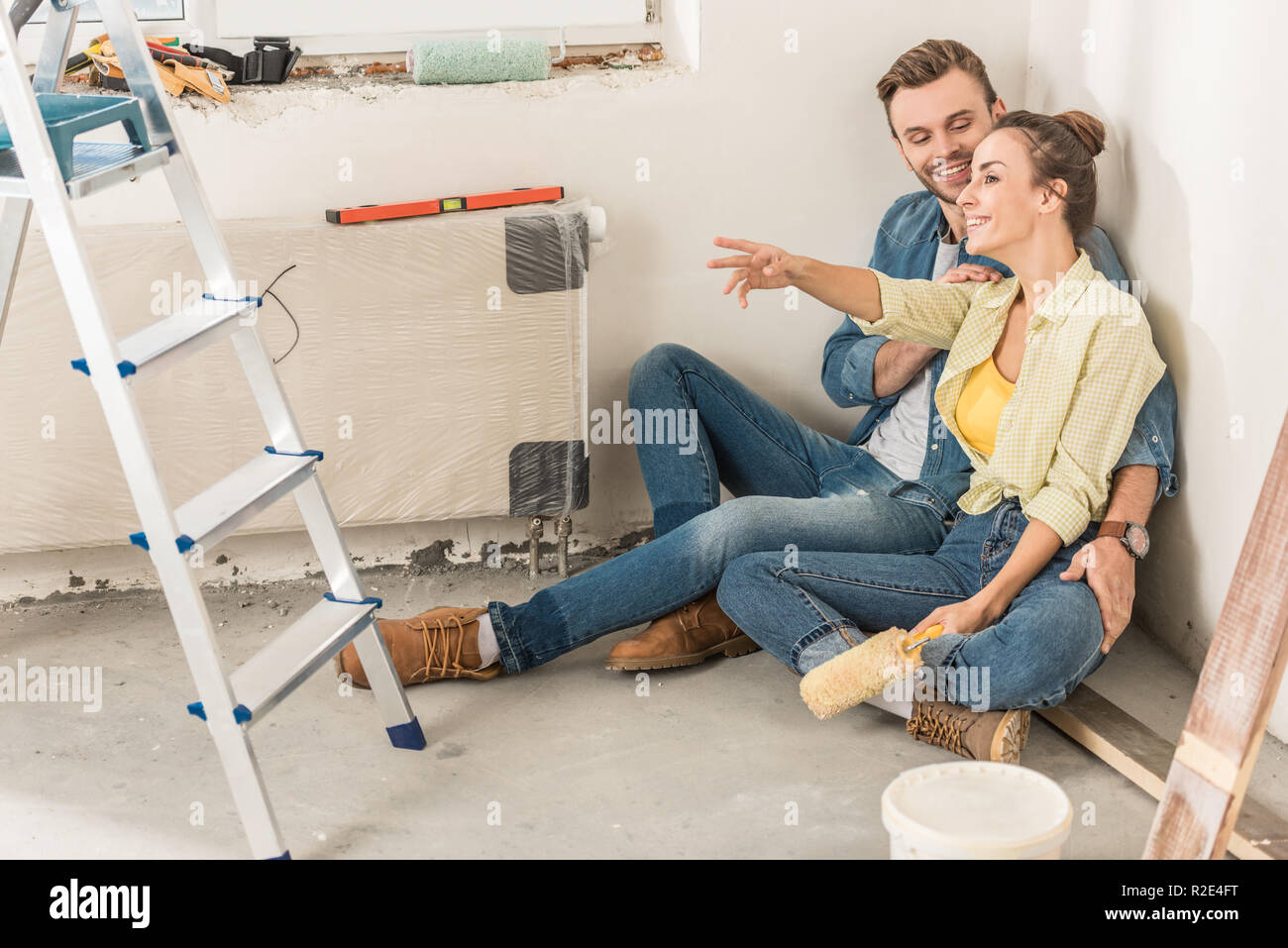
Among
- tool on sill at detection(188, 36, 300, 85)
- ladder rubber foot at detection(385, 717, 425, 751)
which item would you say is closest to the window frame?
tool on sill at detection(188, 36, 300, 85)

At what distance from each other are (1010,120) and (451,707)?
4.09ft

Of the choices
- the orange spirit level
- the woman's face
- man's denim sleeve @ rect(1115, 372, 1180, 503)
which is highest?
the woman's face

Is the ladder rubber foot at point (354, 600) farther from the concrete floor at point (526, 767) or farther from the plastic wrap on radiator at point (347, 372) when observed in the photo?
the plastic wrap on radiator at point (347, 372)

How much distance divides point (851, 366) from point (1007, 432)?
0.46 meters

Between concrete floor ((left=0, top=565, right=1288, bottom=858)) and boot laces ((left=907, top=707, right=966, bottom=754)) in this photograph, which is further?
boot laces ((left=907, top=707, right=966, bottom=754))

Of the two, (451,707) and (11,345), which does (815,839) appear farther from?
(11,345)

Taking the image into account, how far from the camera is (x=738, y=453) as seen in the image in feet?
7.54

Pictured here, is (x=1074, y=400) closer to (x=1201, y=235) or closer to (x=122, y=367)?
(x=1201, y=235)

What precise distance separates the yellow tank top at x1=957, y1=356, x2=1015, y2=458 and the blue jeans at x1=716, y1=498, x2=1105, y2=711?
0.38 ft

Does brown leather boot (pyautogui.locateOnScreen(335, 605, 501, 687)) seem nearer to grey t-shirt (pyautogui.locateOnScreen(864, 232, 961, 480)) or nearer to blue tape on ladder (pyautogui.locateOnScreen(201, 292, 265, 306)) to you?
blue tape on ladder (pyautogui.locateOnScreen(201, 292, 265, 306))

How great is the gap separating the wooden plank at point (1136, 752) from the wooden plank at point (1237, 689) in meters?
0.25

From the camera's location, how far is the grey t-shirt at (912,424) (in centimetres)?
219

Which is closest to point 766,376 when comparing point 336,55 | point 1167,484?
point 1167,484

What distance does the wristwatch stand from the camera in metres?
1.82
